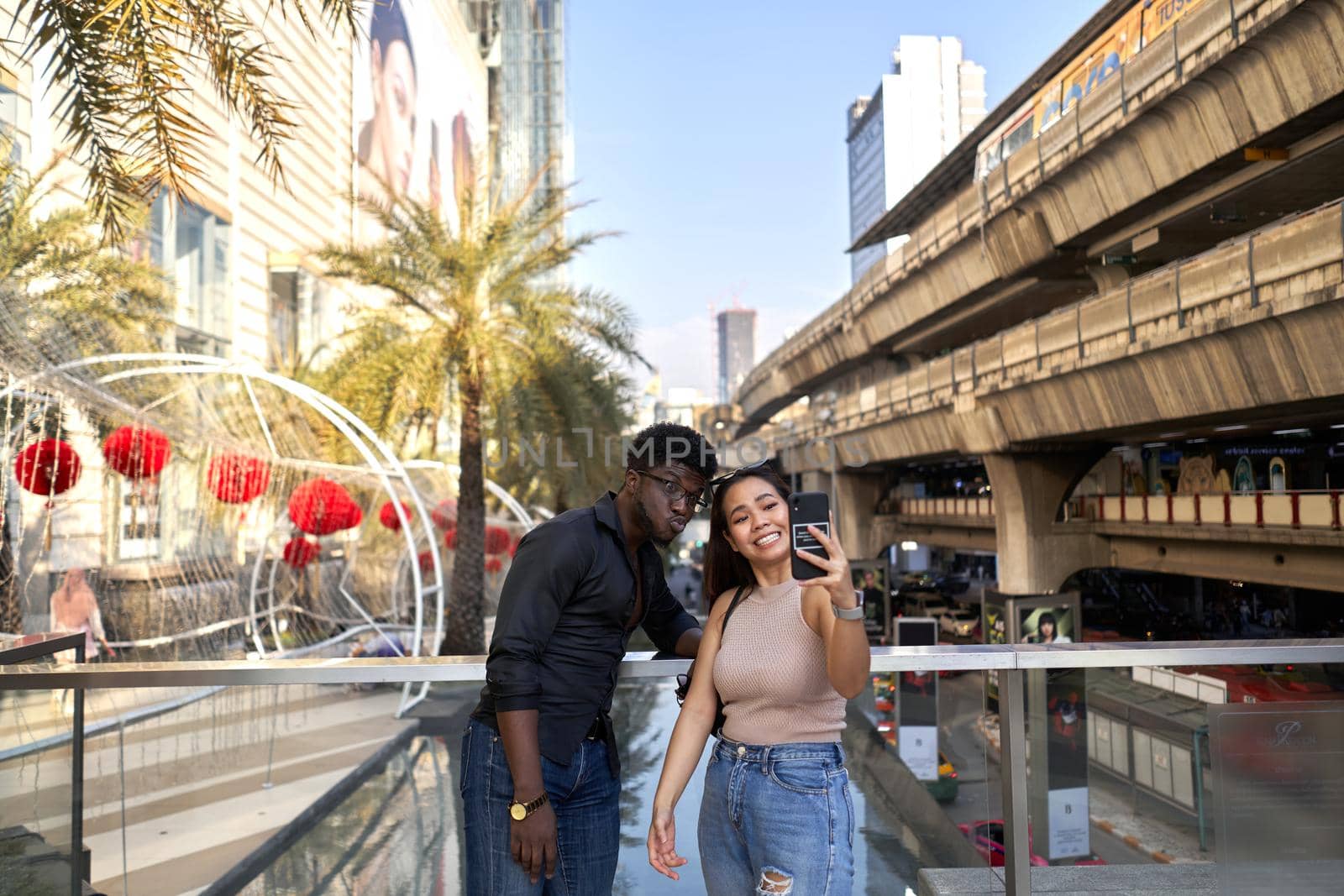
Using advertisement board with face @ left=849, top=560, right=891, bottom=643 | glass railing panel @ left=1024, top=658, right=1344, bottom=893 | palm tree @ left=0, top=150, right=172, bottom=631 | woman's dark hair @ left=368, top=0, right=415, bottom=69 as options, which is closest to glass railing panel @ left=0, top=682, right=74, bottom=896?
glass railing panel @ left=1024, top=658, right=1344, bottom=893

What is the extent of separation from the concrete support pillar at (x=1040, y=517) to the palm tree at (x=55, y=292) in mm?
16843

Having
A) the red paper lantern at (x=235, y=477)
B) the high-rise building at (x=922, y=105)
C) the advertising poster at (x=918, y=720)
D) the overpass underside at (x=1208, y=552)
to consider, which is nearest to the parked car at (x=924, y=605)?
the overpass underside at (x=1208, y=552)

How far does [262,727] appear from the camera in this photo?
491 cm

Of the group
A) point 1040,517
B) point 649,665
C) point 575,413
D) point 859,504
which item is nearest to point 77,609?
point 575,413

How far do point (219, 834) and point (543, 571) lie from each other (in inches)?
108

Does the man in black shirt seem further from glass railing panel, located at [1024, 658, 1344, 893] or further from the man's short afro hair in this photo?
glass railing panel, located at [1024, 658, 1344, 893]

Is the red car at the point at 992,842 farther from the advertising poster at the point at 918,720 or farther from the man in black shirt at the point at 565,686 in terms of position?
the man in black shirt at the point at 565,686

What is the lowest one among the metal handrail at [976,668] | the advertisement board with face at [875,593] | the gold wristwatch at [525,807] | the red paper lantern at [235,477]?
the advertisement board with face at [875,593]

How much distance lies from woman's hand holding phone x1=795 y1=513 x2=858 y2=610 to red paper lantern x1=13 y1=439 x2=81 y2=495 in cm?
1031

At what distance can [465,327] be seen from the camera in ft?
57.7

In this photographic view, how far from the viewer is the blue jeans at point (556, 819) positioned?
8.28ft

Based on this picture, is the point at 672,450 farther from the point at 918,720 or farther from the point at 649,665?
the point at 918,720

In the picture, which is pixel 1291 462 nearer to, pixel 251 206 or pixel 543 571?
pixel 543 571

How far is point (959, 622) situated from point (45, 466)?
2766 centimetres
